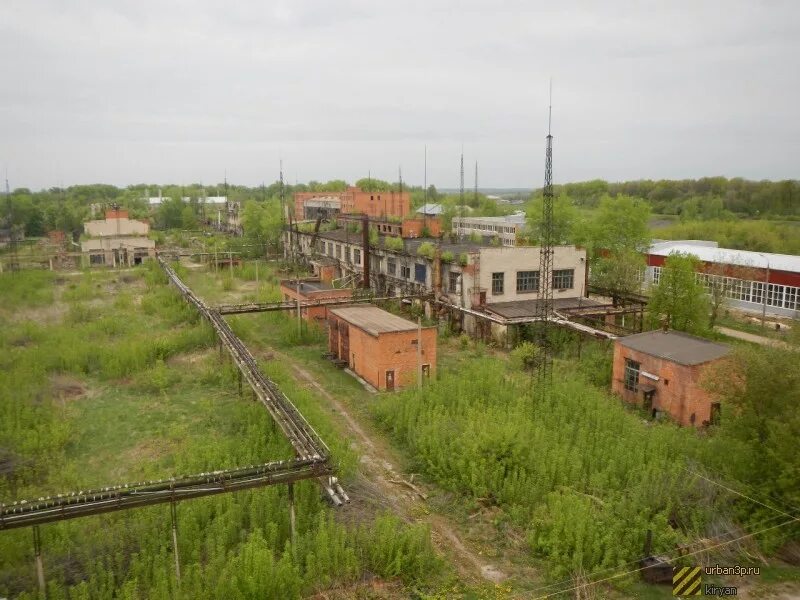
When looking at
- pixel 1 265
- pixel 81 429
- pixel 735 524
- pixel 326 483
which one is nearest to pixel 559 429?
pixel 735 524

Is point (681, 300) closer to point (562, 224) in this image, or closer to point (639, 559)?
point (639, 559)

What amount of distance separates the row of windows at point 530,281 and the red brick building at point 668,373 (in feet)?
28.9

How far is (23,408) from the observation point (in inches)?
647

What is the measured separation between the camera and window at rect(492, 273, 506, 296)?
26972 mm

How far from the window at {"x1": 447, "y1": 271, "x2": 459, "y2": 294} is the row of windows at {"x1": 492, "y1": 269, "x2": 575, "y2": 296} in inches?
66.7

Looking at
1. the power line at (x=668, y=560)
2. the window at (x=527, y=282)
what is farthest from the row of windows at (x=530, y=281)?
the power line at (x=668, y=560)

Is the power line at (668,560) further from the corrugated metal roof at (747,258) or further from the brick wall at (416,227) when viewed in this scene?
the brick wall at (416,227)

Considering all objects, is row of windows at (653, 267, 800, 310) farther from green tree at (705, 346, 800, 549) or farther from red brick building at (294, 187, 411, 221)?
red brick building at (294, 187, 411, 221)

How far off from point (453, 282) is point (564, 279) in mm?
5282

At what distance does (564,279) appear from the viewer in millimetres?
28188

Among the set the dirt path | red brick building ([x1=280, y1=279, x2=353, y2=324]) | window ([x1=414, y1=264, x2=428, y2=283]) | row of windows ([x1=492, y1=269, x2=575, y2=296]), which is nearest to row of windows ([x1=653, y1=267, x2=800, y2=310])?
row of windows ([x1=492, y1=269, x2=575, y2=296])

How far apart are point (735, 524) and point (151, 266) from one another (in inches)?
1710

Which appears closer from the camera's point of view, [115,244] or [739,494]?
[739,494]

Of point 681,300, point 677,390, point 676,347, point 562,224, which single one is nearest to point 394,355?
point 677,390
